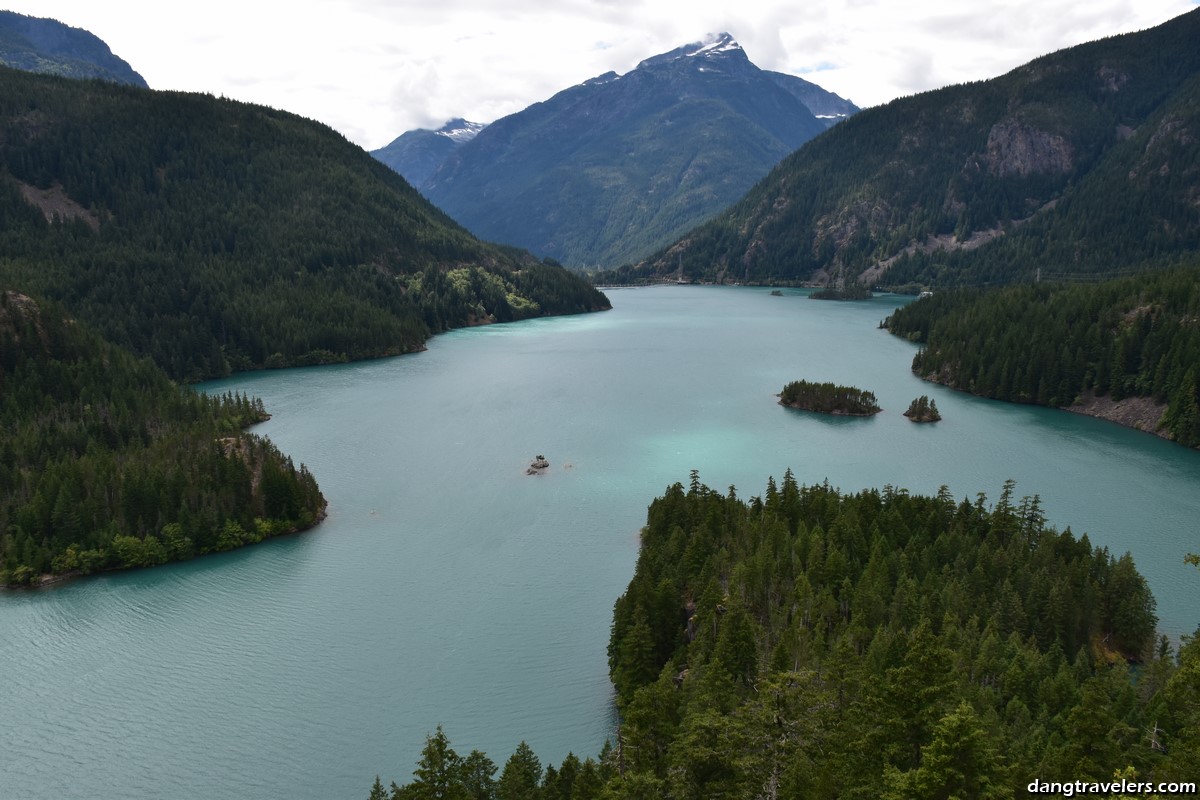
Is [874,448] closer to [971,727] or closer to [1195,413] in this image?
[1195,413]

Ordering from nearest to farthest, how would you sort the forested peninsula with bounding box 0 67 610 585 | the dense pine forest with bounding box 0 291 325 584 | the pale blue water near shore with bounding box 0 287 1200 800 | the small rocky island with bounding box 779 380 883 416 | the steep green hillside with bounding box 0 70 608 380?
the pale blue water near shore with bounding box 0 287 1200 800, the dense pine forest with bounding box 0 291 325 584, the forested peninsula with bounding box 0 67 610 585, the small rocky island with bounding box 779 380 883 416, the steep green hillside with bounding box 0 70 608 380

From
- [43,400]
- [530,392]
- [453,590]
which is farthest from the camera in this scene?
[530,392]

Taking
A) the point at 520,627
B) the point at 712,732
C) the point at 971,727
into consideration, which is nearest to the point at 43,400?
the point at 520,627

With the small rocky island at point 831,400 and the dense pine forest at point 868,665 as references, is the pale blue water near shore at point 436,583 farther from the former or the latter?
the dense pine forest at point 868,665

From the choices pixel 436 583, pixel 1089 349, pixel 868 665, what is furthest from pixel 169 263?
pixel 868 665

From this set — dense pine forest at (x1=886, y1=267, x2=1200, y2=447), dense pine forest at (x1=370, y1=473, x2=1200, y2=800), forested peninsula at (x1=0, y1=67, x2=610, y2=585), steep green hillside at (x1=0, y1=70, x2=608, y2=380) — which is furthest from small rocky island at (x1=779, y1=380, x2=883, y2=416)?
steep green hillside at (x1=0, y1=70, x2=608, y2=380)

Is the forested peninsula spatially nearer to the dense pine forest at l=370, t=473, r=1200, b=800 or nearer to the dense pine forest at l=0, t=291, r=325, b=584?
the dense pine forest at l=0, t=291, r=325, b=584

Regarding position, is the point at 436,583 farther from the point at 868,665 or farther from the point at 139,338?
the point at 139,338

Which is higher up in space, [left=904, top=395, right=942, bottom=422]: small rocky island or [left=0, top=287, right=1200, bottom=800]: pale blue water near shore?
[left=904, top=395, right=942, bottom=422]: small rocky island
